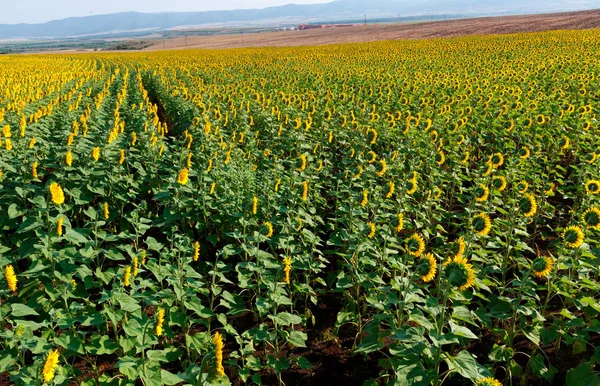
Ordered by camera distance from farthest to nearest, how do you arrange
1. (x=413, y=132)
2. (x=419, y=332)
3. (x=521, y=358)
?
1. (x=413, y=132)
2. (x=521, y=358)
3. (x=419, y=332)

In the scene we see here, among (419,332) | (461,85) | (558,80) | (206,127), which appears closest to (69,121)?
(206,127)

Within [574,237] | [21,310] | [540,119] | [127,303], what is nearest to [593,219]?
[574,237]

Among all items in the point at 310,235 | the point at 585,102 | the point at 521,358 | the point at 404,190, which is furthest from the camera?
the point at 585,102

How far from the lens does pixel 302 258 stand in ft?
13.1

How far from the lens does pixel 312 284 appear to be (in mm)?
4680

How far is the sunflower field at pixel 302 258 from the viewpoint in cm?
289

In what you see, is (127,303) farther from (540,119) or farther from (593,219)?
(540,119)

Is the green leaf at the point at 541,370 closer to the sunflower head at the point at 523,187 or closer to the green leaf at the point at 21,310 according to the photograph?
the sunflower head at the point at 523,187

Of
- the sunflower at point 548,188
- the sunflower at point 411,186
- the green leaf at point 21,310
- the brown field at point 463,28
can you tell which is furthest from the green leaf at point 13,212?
the brown field at point 463,28

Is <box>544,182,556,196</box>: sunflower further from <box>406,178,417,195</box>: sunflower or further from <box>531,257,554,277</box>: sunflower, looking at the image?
<box>531,257,554,277</box>: sunflower

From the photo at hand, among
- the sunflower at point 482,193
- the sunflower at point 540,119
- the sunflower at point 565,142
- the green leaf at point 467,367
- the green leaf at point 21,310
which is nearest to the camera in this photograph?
the green leaf at point 467,367

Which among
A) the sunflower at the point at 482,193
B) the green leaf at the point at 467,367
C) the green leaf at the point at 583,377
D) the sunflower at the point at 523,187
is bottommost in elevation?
the green leaf at the point at 583,377

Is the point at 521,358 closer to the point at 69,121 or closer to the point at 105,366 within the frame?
the point at 105,366

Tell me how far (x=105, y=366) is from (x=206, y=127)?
4.64 meters
